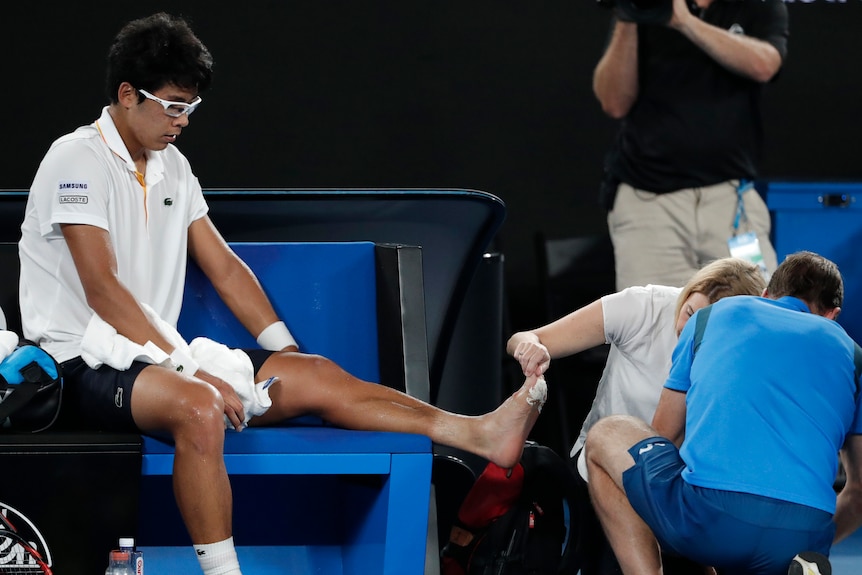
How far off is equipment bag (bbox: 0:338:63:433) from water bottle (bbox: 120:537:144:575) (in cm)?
31

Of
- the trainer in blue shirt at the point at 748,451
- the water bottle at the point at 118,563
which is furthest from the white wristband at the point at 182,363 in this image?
the trainer in blue shirt at the point at 748,451

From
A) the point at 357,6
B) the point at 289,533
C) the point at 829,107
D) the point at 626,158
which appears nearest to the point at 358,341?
the point at 289,533

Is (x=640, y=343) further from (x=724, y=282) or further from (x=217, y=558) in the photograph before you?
(x=217, y=558)

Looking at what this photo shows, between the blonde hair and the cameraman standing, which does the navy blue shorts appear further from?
the cameraman standing

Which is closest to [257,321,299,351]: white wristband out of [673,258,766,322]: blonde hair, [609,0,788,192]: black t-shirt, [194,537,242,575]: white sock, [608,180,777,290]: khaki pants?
[194,537,242,575]: white sock

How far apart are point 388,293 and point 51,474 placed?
98 centimetres

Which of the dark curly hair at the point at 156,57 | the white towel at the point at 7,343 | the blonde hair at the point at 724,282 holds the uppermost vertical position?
the dark curly hair at the point at 156,57

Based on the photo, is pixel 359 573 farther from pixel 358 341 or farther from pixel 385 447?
pixel 358 341

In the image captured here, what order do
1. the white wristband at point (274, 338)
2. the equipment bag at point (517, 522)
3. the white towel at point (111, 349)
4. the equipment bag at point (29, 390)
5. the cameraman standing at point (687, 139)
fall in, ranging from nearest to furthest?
the equipment bag at point (29, 390), the white towel at point (111, 349), the equipment bag at point (517, 522), the white wristband at point (274, 338), the cameraman standing at point (687, 139)

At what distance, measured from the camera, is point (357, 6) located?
5348 millimetres

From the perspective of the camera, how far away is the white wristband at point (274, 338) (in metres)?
3.29

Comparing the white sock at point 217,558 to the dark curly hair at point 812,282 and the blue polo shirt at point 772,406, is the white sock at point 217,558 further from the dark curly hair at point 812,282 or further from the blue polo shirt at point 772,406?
the dark curly hair at point 812,282

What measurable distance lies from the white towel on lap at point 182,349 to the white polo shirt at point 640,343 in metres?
0.91

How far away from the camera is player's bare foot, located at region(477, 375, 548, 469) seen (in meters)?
3.03
